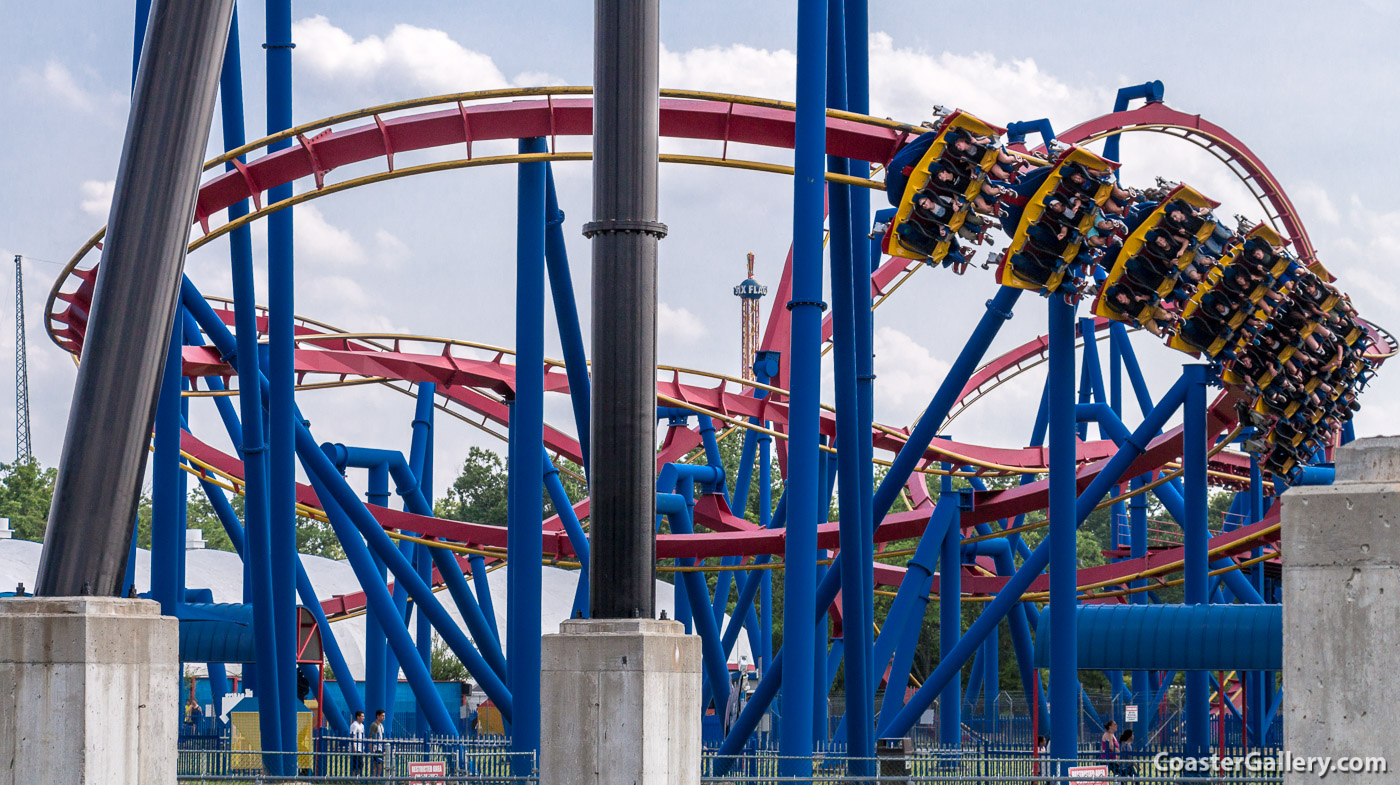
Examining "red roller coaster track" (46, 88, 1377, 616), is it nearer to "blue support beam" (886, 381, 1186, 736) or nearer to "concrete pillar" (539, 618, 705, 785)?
"blue support beam" (886, 381, 1186, 736)

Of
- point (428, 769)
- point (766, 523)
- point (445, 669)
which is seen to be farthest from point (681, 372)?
point (445, 669)

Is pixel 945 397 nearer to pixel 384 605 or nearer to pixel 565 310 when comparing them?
pixel 565 310

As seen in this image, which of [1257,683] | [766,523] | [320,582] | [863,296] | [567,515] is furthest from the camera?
[320,582]

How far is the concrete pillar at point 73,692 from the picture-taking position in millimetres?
5031

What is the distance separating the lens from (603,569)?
5645 mm

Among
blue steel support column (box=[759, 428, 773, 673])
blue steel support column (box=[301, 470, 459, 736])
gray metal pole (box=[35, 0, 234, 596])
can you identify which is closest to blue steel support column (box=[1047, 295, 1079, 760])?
blue steel support column (box=[301, 470, 459, 736])

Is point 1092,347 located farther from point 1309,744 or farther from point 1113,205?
point 1309,744

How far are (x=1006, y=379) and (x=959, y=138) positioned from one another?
11.8 metres

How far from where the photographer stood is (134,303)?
5395 mm

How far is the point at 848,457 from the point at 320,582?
33.4 m

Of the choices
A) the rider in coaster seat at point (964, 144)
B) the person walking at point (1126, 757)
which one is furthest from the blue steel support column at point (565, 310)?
the person walking at point (1126, 757)

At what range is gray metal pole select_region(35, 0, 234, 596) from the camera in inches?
208

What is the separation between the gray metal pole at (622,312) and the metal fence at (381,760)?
126 inches

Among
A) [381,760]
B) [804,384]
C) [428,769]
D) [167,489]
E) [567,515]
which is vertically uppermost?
[804,384]
